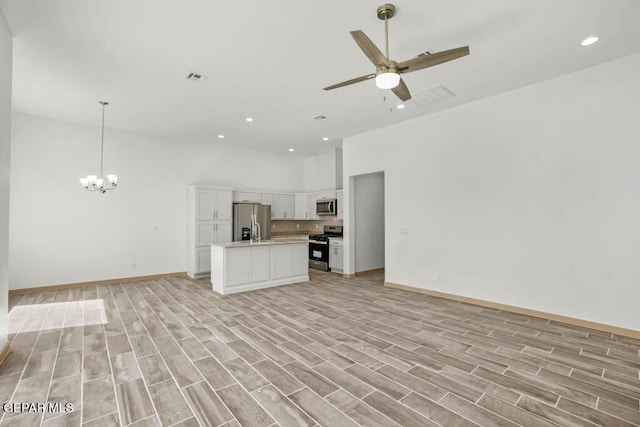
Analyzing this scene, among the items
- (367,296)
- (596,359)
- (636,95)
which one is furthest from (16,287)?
(636,95)

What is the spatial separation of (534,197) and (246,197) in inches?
240

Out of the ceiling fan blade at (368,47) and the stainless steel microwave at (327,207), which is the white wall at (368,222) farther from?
the ceiling fan blade at (368,47)

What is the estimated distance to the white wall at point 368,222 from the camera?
6.96 meters

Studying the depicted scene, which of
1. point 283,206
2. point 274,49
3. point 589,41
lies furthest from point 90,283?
point 589,41

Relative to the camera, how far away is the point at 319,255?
7.80 m

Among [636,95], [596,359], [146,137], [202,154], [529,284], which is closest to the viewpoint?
[596,359]

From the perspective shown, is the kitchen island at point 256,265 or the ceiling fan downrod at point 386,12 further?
the kitchen island at point 256,265

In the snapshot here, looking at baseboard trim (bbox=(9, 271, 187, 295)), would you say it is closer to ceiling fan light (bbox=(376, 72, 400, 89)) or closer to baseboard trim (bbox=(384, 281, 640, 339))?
baseboard trim (bbox=(384, 281, 640, 339))

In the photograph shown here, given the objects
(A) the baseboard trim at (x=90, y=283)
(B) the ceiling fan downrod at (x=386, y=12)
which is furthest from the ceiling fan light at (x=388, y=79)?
(A) the baseboard trim at (x=90, y=283)

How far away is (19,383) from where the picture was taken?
2.43 meters

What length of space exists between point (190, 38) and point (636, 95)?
195 inches

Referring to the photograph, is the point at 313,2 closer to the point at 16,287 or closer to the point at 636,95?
the point at 636,95

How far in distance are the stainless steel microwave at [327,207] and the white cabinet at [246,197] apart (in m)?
1.60

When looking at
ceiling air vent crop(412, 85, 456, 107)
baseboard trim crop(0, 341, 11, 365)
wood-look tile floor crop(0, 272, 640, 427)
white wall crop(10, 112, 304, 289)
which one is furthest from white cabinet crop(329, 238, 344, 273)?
baseboard trim crop(0, 341, 11, 365)
